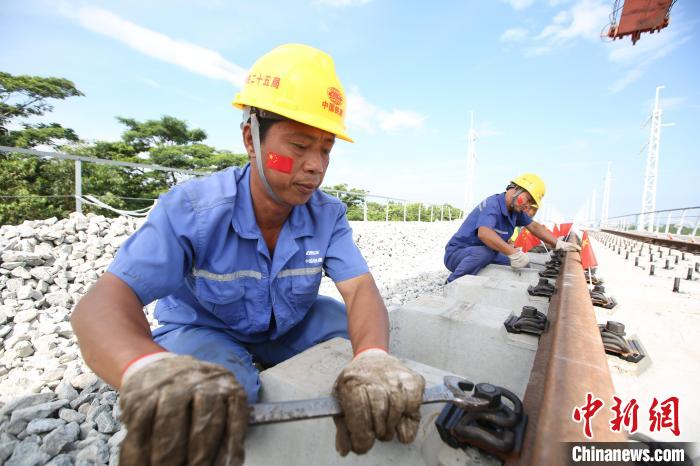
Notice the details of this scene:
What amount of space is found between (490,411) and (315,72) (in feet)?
5.02

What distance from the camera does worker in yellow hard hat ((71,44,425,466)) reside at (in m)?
0.83

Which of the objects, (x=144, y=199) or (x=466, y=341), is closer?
(x=466, y=341)

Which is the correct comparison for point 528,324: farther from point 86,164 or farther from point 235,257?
point 86,164

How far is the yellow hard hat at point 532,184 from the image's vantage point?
4777mm

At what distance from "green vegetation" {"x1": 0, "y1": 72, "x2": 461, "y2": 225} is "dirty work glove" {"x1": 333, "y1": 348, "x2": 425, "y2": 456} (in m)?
6.37

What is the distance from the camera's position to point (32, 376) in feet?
7.89

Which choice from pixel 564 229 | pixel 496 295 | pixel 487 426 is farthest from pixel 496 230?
pixel 564 229

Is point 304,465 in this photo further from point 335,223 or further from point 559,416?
point 335,223

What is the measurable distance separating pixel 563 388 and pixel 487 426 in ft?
1.10

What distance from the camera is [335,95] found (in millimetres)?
1684

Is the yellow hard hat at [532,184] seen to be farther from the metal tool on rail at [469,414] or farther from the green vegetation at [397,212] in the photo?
the green vegetation at [397,212]

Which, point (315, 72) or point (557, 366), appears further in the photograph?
point (315, 72)

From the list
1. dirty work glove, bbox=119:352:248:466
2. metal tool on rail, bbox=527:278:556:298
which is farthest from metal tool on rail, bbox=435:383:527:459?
metal tool on rail, bbox=527:278:556:298

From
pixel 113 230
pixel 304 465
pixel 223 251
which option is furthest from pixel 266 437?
pixel 113 230
